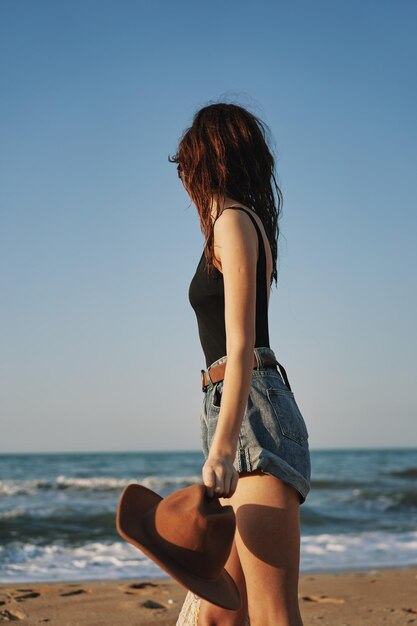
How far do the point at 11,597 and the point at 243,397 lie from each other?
4.46m

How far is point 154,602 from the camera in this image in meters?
5.63

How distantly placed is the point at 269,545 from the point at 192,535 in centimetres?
26

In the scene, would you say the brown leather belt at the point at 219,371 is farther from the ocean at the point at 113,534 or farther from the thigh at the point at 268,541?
the ocean at the point at 113,534

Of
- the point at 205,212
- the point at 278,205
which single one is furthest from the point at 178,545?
the point at 278,205

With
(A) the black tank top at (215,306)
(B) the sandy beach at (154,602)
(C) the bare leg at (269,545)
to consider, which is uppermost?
(A) the black tank top at (215,306)

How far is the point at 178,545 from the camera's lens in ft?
6.30

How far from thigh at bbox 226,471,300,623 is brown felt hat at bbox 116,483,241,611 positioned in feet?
0.40

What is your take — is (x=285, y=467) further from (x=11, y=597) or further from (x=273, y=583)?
(x=11, y=597)

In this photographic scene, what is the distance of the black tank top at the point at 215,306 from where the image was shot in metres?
2.25

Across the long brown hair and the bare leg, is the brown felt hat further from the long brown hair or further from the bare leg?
the long brown hair

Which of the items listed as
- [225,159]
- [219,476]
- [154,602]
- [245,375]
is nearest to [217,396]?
[245,375]

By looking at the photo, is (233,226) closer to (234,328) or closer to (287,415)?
(234,328)

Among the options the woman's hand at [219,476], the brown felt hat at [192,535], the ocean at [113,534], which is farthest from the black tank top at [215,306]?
the ocean at [113,534]

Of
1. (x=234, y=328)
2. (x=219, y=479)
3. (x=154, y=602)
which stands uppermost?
(x=234, y=328)
